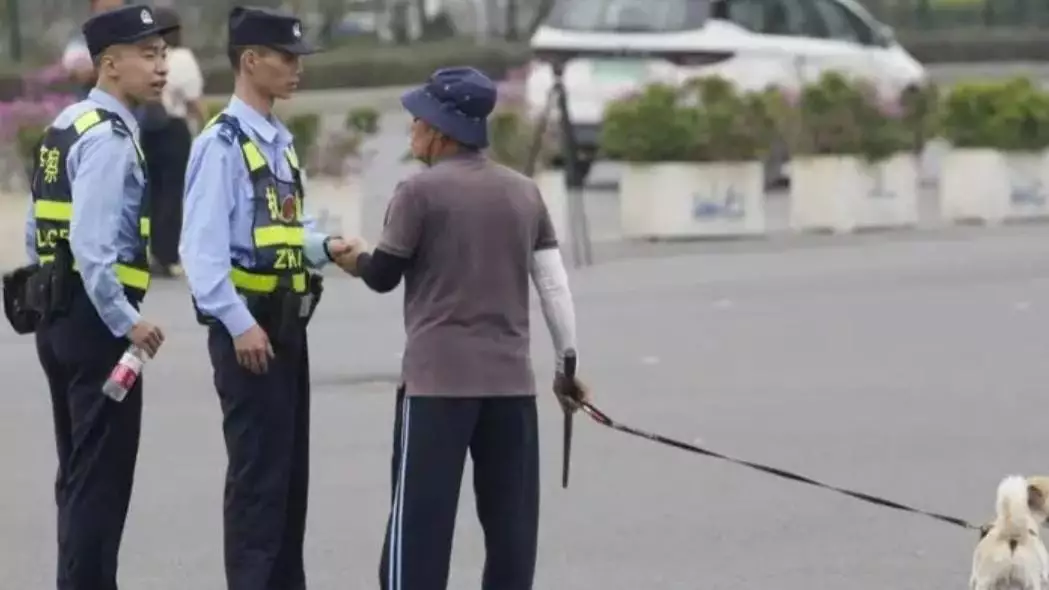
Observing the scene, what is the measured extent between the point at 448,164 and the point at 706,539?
257 centimetres

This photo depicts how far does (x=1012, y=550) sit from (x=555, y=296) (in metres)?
1.40

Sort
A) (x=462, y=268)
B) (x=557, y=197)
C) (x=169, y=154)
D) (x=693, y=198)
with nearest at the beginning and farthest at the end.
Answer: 1. (x=462, y=268)
2. (x=169, y=154)
3. (x=693, y=198)
4. (x=557, y=197)

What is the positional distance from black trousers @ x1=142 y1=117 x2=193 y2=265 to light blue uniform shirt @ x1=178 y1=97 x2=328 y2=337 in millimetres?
7963

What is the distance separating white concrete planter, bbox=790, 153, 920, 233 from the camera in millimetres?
17094

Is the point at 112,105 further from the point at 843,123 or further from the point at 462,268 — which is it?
the point at 843,123

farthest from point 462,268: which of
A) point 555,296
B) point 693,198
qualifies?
point 693,198

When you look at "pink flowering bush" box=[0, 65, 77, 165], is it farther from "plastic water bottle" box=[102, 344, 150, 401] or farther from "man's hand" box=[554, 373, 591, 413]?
"man's hand" box=[554, 373, 591, 413]

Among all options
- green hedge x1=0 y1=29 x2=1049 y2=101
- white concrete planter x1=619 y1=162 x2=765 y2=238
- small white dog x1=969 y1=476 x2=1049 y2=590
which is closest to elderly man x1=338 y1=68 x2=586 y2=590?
small white dog x1=969 y1=476 x2=1049 y2=590

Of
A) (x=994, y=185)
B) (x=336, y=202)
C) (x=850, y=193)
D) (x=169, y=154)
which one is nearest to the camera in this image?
(x=169, y=154)

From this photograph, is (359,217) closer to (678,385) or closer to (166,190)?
(166,190)

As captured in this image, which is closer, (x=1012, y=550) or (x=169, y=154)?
(x=1012, y=550)

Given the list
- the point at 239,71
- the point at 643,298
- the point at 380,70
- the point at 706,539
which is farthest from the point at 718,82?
the point at 380,70

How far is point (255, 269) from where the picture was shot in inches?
247

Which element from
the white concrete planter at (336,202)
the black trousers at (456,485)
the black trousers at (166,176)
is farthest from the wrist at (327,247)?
the white concrete planter at (336,202)
